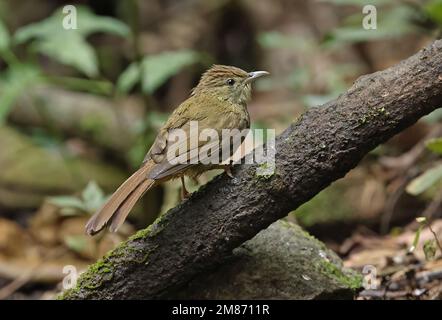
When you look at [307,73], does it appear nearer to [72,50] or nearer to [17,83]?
[72,50]

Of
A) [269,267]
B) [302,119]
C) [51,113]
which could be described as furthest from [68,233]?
[302,119]

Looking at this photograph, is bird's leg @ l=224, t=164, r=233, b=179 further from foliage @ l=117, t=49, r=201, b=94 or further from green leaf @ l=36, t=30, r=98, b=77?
green leaf @ l=36, t=30, r=98, b=77

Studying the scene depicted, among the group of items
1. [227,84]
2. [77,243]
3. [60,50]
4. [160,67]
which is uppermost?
[60,50]

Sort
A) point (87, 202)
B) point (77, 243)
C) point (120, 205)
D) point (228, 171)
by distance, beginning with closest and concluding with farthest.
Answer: point (120, 205) < point (228, 171) < point (87, 202) < point (77, 243)

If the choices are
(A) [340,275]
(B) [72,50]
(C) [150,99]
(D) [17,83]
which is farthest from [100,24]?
(A) [340,275]

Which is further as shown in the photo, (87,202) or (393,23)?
(393,23)
